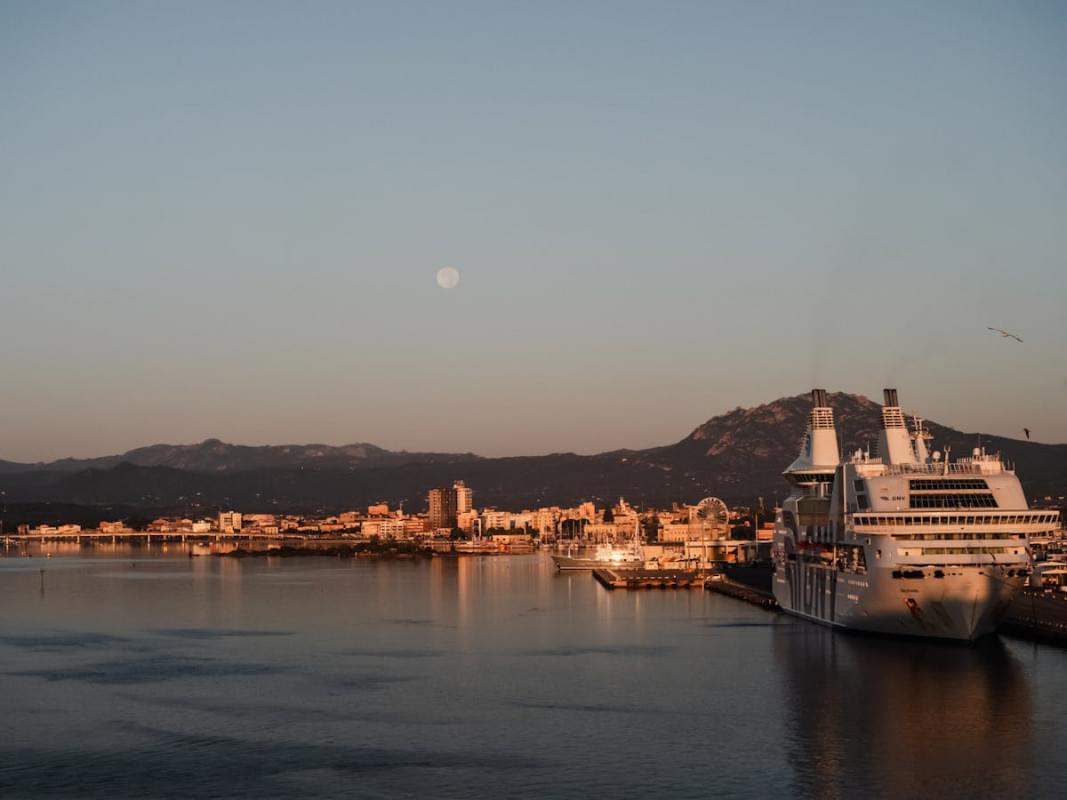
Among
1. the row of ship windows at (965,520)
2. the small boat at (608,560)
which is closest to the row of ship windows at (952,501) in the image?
the row of ship windows at (965,520)

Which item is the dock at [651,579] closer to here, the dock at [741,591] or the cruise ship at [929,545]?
the dock at [741,591]

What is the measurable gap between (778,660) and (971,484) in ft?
33.2

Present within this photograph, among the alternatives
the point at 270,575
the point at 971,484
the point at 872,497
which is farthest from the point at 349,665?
the point at 270,575

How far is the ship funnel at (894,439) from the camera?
2255 inches

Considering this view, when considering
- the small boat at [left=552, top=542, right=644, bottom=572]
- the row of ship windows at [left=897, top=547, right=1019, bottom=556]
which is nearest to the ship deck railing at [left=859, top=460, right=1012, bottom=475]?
the row of ship windows at [left=897, top=547, right=1019, bottom=556]

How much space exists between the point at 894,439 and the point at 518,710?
25.3 metres

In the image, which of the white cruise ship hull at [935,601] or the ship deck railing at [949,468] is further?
the ship deck railing at [949,468]

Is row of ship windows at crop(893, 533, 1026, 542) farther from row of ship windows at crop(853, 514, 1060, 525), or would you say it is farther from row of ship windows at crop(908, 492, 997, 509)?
row of ship windows at crop(908, 492, 997, 509)

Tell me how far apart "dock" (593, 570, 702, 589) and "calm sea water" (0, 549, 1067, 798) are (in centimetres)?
2791

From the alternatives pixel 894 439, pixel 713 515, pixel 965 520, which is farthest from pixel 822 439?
pixel 713 515

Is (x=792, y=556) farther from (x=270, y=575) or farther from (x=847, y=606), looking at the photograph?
(x=270, y=575)

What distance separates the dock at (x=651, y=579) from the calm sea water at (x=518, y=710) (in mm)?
27906

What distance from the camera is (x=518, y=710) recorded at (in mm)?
40438

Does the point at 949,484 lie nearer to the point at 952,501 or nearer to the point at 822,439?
the point at 952,501
